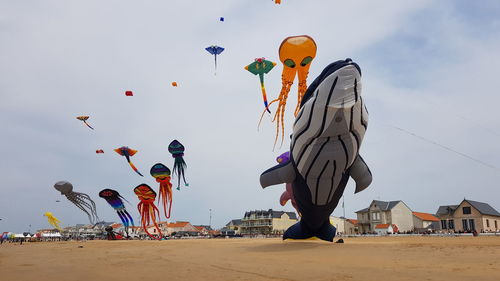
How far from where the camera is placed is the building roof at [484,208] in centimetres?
5508

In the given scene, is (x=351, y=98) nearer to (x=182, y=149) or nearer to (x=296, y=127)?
(x=296, y=127)

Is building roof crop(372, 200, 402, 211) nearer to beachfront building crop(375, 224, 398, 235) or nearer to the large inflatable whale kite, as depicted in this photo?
beachfront building crop(375, 224, 398, 235)

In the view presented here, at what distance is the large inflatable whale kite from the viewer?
45.0ft

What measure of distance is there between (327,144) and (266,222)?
245 ft

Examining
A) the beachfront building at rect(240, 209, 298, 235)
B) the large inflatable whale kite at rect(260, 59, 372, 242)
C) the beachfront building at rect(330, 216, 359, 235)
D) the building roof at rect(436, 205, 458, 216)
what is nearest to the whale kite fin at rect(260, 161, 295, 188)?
the large inflatable whale kite at rect(260, 59, 372, 242)

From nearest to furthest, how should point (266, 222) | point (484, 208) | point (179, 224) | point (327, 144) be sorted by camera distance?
1. point (327, 144)
2. point (484, 208)
3. point (266, 222)
4. point (179, 224)

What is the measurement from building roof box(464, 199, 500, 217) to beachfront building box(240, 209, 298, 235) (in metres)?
40.7

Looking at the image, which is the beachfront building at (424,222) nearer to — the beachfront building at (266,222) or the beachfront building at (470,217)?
the beachfront building at (470,217)

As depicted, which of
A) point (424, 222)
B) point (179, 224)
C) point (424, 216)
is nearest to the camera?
point (424, 222)

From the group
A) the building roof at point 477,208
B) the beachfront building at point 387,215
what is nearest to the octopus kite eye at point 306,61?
the building roof at point 477,208

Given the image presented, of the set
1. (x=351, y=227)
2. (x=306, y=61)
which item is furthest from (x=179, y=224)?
(x=306, y=61)

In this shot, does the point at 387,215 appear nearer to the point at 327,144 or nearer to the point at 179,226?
the point at 179,226

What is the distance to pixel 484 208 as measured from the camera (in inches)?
2250

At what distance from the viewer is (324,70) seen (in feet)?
47.6
